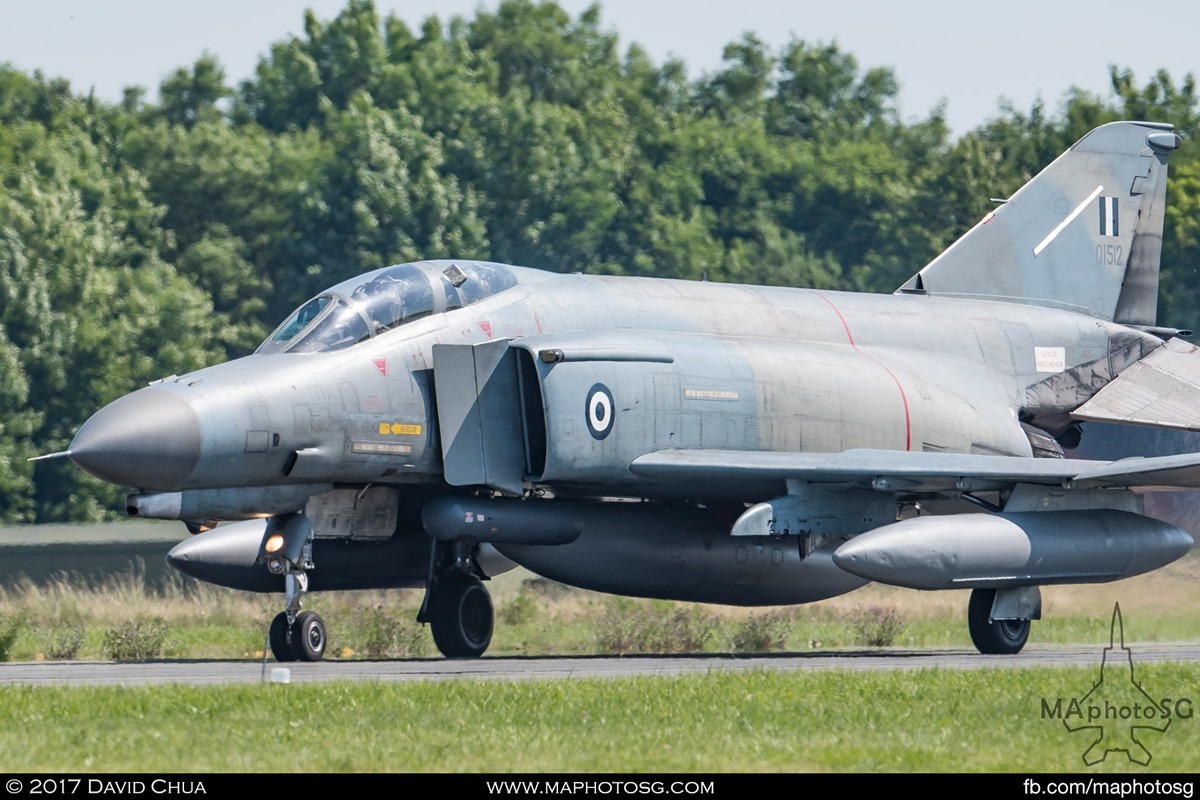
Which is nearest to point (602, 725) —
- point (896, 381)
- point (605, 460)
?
point (605, 460)

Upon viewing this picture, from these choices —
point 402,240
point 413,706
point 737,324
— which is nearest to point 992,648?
point 737,324

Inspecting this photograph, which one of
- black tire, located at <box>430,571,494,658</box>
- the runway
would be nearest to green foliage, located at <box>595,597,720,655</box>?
the runway

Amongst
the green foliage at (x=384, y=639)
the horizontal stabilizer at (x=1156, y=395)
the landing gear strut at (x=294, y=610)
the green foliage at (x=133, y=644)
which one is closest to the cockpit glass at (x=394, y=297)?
the landing gear strut at (x=294, y=610)

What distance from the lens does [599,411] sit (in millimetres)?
15250

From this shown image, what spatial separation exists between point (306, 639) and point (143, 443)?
7.15 feet

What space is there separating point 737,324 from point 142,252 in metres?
35.5

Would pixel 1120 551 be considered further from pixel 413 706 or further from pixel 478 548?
pixel 413 706

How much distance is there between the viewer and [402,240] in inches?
2032

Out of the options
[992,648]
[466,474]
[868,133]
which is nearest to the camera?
[466,474]

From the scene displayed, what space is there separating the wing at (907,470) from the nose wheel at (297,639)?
282 cm

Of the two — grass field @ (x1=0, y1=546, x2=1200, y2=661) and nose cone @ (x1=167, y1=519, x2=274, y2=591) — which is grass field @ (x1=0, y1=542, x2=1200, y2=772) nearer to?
grass field @ (x1=0, y1=546, x2=1200, y2=661)

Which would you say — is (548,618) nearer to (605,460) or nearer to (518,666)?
(605,460)

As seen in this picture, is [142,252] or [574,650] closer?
[574,650]

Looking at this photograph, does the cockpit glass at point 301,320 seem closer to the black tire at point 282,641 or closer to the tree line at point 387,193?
the black tire at point 282,641
